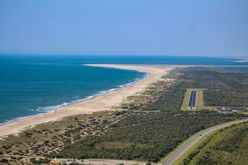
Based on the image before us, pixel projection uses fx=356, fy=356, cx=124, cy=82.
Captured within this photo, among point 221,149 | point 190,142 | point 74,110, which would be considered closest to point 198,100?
point 74,110

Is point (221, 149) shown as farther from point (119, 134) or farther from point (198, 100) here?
point (198, 100)

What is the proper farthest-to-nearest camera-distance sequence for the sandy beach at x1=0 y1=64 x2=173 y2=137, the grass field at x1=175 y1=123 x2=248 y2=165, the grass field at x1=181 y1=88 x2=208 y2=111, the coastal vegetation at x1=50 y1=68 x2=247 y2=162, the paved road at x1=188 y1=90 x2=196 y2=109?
1. the paved road at x1=188 y1=90 x2=196 y2=109
2. the grass field at x1=181 y1=88 x2=208 y2=111
3. the sandy beach at x1=0 y1=64 x2=173 y2=137
4. the coastal vegetation at x1=50 y1=68 x2=247 y2=162
5. the grass field at x1=175 y1=123 x2=248 y2=165

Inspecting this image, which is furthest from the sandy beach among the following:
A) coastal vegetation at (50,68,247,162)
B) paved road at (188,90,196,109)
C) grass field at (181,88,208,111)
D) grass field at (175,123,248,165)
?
grass field at (175,123,248,165)

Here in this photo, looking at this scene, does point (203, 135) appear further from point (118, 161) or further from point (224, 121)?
point (118, 161)

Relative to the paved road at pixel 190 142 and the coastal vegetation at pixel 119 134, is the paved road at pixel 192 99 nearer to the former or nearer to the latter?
the coastal vegetation at pixel 119 134

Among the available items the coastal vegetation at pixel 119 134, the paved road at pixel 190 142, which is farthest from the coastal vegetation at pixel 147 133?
the paved road at pixel 190 142

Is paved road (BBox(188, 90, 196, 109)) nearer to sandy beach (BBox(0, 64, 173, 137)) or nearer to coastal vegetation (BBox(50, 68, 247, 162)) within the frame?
coastal vegetation (BBox(50, 68, 247, 162))

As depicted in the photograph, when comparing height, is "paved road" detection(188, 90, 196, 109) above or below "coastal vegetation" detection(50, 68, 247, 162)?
above

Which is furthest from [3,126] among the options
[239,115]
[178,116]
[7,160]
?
[239,115]
